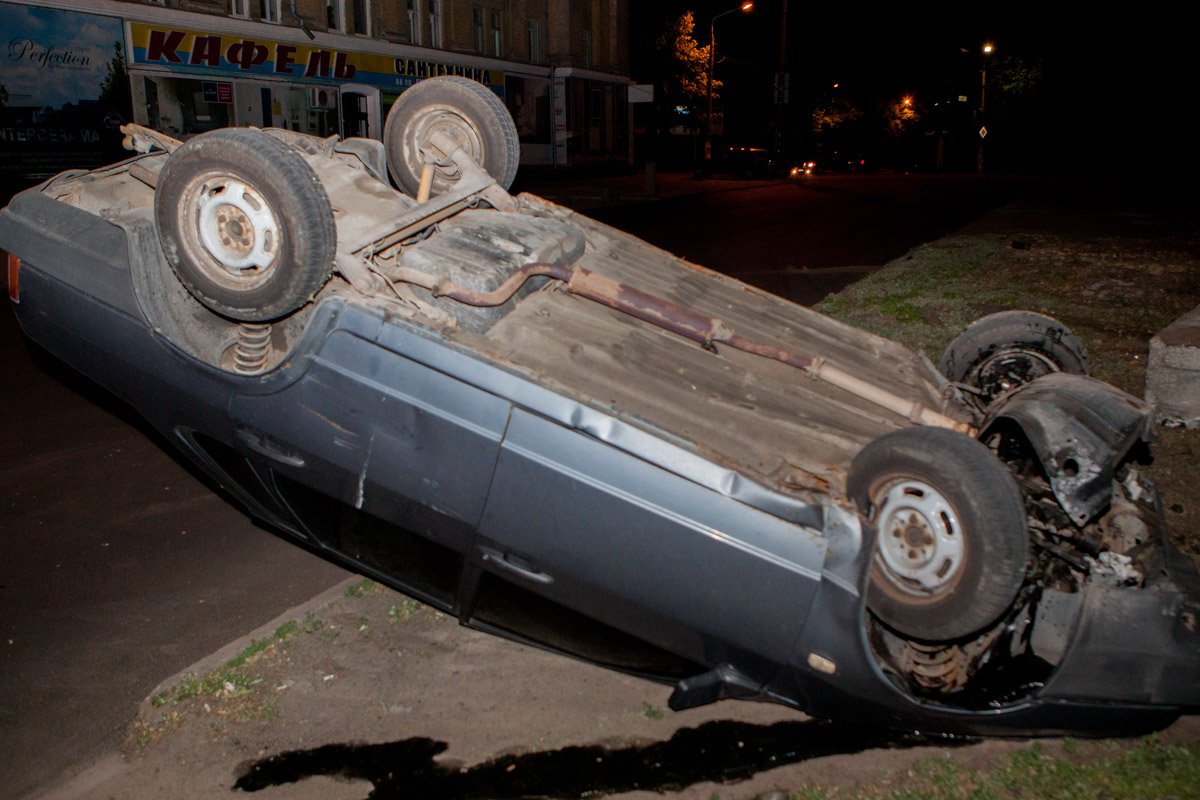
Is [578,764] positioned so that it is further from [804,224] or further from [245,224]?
[804,224]

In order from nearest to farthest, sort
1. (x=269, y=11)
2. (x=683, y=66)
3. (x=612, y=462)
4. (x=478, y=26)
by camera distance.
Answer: (x=612, y=462) < (x=269, y=11) < (x=478, y=26) < (x=683, y=66)

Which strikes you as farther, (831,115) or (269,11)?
(831,115)

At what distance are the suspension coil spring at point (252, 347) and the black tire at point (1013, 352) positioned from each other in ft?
11.3

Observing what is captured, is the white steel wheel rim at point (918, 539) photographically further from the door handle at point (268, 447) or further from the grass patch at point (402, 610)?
the grass patch at point (402, 610)

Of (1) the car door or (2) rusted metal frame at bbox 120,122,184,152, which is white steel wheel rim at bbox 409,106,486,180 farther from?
(1) the car door

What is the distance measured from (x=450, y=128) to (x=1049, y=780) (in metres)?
4.05

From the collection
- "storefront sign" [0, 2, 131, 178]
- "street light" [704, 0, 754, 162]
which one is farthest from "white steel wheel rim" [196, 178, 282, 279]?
"street light" [704, 0, 754, 162]

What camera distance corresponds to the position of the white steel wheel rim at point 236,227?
3.23 meters

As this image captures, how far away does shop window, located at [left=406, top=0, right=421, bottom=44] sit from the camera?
33.3 meters

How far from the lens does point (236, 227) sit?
3.30 metres

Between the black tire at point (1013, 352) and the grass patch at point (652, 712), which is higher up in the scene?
the black tire at point (1013, 352)

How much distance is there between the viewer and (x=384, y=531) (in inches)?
128

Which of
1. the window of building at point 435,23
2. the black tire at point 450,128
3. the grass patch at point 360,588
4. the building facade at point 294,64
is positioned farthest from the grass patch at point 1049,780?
the window of building at point 435,23

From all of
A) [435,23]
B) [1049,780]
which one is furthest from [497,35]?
[1049,780]
